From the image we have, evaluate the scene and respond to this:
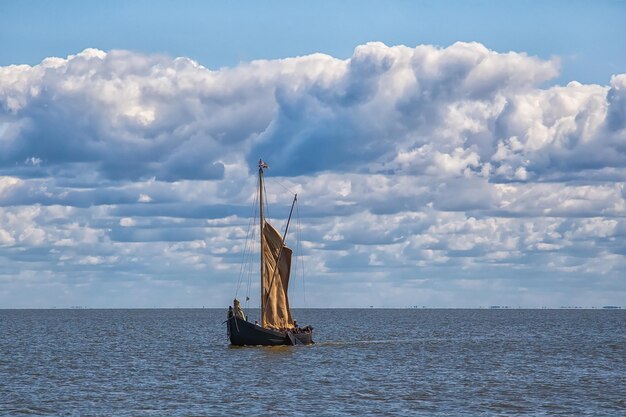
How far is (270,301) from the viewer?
4390 inches

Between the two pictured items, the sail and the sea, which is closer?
the sea

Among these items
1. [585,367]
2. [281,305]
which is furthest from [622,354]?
[281,305]

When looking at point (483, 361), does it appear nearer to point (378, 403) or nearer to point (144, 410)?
point (378, 403)

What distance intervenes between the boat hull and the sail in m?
1.64

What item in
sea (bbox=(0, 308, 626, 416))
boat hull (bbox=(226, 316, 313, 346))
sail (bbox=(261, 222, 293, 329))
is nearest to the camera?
sea (bbox=(0, 308, 626, 416))

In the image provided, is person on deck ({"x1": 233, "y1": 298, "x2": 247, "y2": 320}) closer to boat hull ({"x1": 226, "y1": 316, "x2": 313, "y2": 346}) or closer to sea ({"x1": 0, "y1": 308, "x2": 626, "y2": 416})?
boat hull ({"x1": 226, "y1": 316, "x2": 313, "y2": 346})

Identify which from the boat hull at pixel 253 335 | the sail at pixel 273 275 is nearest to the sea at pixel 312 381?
the boat hull at pixel 253 335

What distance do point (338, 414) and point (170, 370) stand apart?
3291 cm

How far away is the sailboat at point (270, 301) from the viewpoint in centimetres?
11000

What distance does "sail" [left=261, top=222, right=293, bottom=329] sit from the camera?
4328 inches

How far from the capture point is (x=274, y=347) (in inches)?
4402

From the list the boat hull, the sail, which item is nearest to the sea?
the boat hull

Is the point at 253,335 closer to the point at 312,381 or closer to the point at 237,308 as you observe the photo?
the point at 237,308

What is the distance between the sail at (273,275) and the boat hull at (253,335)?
1.64 meters
